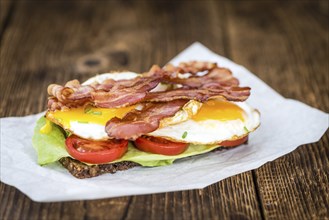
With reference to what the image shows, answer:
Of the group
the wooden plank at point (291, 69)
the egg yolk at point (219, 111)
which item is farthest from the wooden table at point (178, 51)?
the egg yolk at point (219, 111)

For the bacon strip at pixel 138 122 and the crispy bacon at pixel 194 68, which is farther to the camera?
the crispy bacon at pixel 194 68

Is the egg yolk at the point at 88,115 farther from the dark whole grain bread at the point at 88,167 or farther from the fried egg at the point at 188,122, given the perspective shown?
the dark whole grain bread at the point at 88,167

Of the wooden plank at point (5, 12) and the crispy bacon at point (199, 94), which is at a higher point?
the crispy bacon at point (199, 94)

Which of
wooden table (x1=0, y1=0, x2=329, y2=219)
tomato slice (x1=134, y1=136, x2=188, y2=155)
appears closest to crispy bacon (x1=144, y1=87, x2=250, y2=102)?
tomato slice (x1=134, y1=136, x2=188, y2=155)

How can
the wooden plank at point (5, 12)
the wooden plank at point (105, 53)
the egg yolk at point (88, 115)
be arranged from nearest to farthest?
the wooden plank at point (105, 53) → the egg yolk at point (88, 115) → the wooden plank at point (5, 12)

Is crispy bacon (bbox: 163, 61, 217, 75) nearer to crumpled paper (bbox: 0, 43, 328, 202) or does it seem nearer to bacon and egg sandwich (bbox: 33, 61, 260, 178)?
bacon and egg sandwich (bbox: 33, 61, 260, 178)

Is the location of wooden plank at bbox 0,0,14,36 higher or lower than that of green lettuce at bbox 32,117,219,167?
lower
